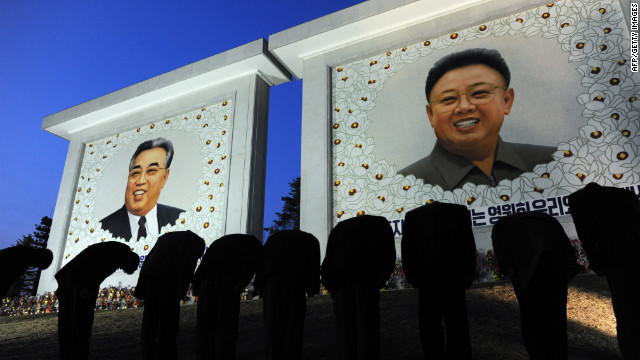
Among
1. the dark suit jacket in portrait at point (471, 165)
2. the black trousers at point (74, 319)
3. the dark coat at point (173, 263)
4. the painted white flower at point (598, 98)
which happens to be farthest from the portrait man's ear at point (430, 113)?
the black trousers at point (74, 319)

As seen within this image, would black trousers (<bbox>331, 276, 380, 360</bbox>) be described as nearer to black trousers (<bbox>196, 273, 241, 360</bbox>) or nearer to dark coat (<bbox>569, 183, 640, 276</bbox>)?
black trousers (<bbox>196, 273, 241, 360</bbox>)

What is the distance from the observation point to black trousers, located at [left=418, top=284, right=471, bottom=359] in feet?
9.43

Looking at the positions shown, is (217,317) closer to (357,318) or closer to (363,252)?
(357,318)

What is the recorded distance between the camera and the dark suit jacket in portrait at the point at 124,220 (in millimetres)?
10242

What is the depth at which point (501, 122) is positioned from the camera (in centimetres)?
741

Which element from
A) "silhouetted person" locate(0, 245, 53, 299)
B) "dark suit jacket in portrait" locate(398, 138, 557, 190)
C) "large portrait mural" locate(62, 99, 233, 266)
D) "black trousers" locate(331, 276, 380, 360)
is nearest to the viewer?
"black trousers" locate(331, 276, 380, 360)

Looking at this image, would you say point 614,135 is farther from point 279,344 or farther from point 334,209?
point 279,344

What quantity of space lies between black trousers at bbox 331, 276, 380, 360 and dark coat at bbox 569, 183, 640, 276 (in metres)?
1.56

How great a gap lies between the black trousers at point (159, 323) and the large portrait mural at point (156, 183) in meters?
5.67

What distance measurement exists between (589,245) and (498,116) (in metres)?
4.81

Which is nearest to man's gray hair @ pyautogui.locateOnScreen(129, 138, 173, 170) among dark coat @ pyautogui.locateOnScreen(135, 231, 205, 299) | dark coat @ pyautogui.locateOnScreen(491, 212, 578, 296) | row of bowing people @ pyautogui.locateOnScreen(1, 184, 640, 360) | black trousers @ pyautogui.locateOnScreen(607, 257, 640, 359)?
row of bowing people @ pyautogui.locateOnScreen(1, 184, 640, 360)

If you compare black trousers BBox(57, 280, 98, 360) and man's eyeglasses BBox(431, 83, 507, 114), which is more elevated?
man's eyeglasses BBox(431, 83, 507, 114)

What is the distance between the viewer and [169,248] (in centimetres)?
389

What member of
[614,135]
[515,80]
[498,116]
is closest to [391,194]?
[498,116]
